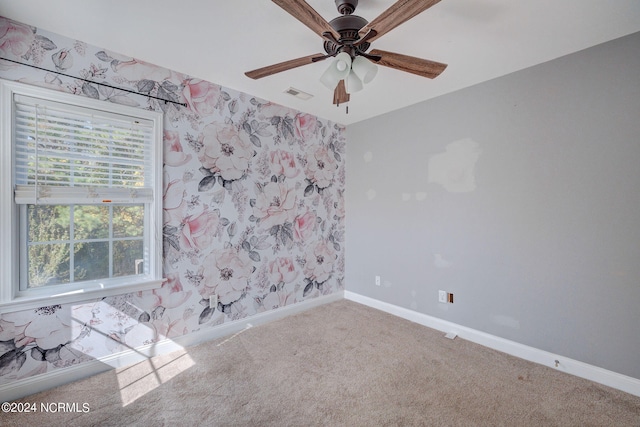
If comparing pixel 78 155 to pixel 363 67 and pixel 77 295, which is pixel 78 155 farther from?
pixel 363 67

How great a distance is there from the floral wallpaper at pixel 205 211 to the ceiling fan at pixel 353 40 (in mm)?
1006

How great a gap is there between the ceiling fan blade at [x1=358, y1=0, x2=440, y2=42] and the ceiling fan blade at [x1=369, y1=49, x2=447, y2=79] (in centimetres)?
18

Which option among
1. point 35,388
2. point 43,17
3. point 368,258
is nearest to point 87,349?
point 35,388

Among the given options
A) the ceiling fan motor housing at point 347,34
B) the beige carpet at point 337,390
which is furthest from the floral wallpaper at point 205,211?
the ceiling fan motor housing at point 347,34

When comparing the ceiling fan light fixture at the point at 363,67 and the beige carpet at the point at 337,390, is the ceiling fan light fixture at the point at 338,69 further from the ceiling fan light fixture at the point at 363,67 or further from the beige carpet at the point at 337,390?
the beige carpet at the point at 337,390

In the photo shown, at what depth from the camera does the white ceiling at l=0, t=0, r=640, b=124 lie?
164 cm

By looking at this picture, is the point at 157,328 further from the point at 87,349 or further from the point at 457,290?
the point at 457,290

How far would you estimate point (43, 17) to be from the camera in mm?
1758

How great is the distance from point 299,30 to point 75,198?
196 centimetres

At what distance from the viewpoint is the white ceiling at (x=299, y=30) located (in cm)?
164

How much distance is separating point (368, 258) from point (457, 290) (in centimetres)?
112

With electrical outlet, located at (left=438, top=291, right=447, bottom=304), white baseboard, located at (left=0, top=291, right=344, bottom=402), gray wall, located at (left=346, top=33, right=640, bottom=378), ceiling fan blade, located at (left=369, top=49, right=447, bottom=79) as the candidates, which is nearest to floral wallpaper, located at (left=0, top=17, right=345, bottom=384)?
white baseboard, located at (left=0, top=291, right=344, bottom=402)

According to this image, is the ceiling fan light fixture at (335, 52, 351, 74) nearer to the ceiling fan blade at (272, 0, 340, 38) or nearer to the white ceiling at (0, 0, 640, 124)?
the ceiling fan blade at (272, 0, 340, 38)

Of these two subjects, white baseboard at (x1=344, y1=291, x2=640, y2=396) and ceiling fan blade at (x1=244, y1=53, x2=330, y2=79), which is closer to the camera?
ceiling fan blade at (x1=244, y1=53, x2=330, y2=79)
